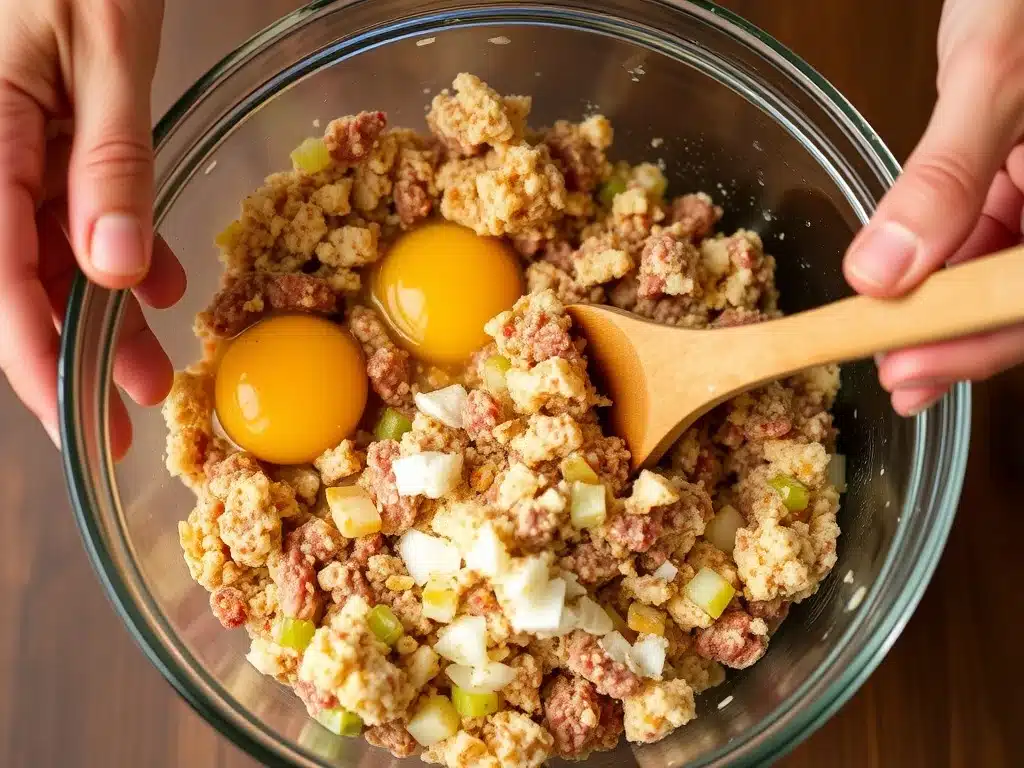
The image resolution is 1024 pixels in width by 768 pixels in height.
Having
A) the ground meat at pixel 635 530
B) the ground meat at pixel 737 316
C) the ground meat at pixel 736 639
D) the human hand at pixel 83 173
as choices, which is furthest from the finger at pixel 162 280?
the ground meat at pixel 736 639

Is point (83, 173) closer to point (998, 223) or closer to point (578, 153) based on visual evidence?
point (578, 153)

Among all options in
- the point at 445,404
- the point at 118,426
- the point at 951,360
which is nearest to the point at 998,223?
the point at 951,360

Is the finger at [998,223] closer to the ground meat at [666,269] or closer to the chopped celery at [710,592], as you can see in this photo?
the ground meat at [666,269]

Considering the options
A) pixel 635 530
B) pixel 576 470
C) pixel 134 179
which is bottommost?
pixel 635 530

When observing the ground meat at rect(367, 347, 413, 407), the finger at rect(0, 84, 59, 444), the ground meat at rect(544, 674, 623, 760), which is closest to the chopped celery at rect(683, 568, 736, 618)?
the ground meat at rect(544, 674, 623, 760)

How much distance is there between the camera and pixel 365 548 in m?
1.60

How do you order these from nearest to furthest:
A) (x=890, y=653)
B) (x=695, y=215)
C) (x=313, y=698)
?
(x=313, y=698) < (x=695, y=215) < (x=890, y=653)

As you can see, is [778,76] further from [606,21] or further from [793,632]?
[793,632]

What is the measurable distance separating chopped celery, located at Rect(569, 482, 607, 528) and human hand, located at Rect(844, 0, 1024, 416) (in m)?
0.54

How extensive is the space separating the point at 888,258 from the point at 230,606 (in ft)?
4.11

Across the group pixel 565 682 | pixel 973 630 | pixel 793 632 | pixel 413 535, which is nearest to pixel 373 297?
pixel 413 535

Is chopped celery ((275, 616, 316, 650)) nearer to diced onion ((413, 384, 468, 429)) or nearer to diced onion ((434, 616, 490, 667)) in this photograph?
diced onion ((434, 616, 490, 667))

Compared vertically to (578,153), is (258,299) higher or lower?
lower

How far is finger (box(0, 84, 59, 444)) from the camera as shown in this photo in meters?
1.51
